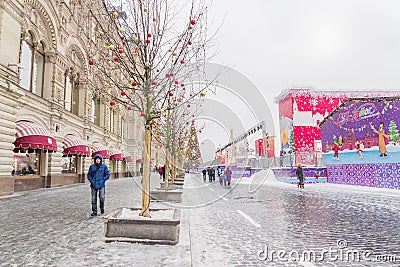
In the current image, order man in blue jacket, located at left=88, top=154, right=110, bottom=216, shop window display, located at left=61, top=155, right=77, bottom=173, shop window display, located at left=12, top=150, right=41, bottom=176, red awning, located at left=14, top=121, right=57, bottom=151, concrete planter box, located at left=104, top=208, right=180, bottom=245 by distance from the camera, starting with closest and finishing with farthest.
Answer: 1. concrete planter box, located at left=104, top=208, right=180, bottom=245
2. man in blue jacket, located at left=88, top=154, right=110, bottom=216
3. red awning, located at left=14, top=121, right=57, bottom=151
4. shop window display, located at left=12, top=150, right=41, bottom=176
5. shop window display, located at left=61, top=155, right=77, bottom=173

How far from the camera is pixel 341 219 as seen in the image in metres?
9.02

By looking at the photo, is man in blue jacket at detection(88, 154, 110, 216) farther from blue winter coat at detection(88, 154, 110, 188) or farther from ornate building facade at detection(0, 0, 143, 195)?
ornate building facade at detection(0, 0, 143, 195)

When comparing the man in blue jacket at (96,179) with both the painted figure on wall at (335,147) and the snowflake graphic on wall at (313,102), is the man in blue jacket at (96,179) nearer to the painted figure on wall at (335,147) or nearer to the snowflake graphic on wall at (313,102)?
the painted figure on wall at (335,147)

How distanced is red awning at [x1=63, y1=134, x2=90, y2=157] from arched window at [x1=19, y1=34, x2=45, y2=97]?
409cm

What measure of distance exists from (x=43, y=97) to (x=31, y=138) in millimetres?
5588

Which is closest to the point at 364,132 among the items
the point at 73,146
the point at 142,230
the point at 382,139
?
the point at 382,139

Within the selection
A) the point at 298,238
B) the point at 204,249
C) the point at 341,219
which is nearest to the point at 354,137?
the point at 341,219

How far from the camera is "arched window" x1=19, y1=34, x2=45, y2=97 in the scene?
18.4 metres

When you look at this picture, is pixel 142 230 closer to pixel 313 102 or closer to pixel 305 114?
pixel 305 114

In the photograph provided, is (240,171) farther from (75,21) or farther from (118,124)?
(75,21)

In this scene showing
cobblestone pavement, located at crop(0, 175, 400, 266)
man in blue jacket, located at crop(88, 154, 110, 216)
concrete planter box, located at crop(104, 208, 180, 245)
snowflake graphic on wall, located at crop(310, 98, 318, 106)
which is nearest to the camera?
cobblestone pavement, located at crop(0, 175, 400, 266)

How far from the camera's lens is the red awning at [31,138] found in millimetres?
15930

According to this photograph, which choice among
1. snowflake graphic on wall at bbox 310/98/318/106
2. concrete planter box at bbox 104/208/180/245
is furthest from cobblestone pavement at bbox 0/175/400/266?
snowflake graphic on wall at bbox 310/98/318/106

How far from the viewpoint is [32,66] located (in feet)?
64.4
